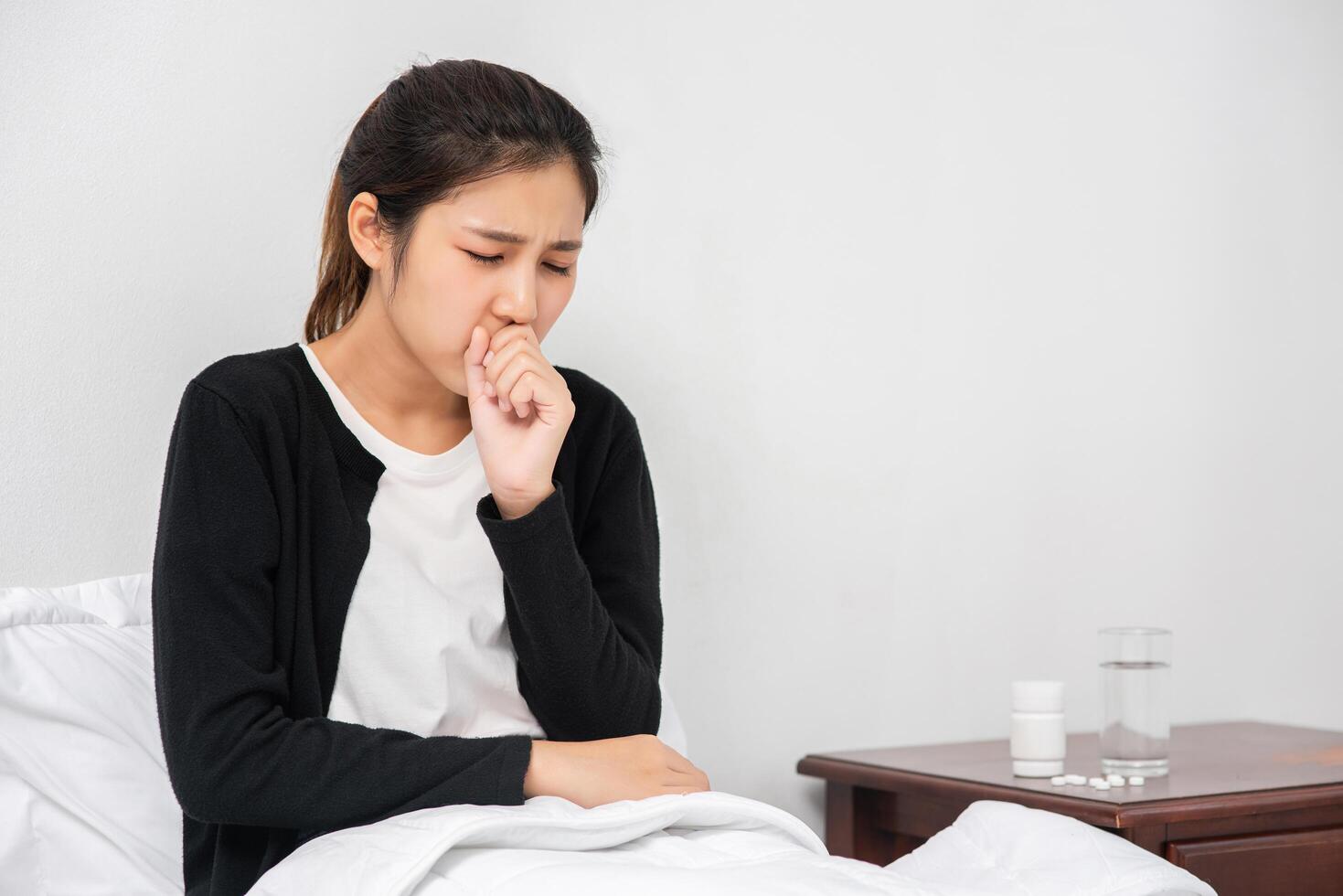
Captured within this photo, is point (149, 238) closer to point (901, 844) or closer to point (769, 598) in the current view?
point (769, 598)

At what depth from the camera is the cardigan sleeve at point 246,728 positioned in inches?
38.6

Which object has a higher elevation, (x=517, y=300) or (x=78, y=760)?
(x=517, y=300)

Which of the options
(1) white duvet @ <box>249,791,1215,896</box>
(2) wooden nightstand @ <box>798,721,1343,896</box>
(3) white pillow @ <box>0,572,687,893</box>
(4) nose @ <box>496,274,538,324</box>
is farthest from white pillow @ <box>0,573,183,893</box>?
(2) wooden nightstand @ <box>798,721,1343,896</box>

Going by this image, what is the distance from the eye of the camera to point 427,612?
1161 millimetres

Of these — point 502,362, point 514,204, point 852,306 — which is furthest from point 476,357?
point 852,306

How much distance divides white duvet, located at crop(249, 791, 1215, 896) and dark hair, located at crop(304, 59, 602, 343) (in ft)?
1.62

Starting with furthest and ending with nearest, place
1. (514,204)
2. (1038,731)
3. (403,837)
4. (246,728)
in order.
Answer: (1038,731) < (514,204) < (246,728) < (403,837)

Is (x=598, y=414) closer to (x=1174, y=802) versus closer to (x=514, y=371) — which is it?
(x=514, y=371)

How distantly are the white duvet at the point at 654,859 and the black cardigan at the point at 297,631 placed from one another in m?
0.08

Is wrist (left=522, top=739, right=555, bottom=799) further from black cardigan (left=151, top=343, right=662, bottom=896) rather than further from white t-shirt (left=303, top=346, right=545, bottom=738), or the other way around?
white t-shirt (left=303, top=346, right=545, bottom=738)

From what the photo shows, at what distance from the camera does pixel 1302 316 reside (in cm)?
212

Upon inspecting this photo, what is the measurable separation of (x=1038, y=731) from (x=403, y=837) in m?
0.88

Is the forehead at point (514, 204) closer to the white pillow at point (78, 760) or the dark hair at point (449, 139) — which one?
the dark hair at point (449, 139)

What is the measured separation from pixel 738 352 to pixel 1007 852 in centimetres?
81
